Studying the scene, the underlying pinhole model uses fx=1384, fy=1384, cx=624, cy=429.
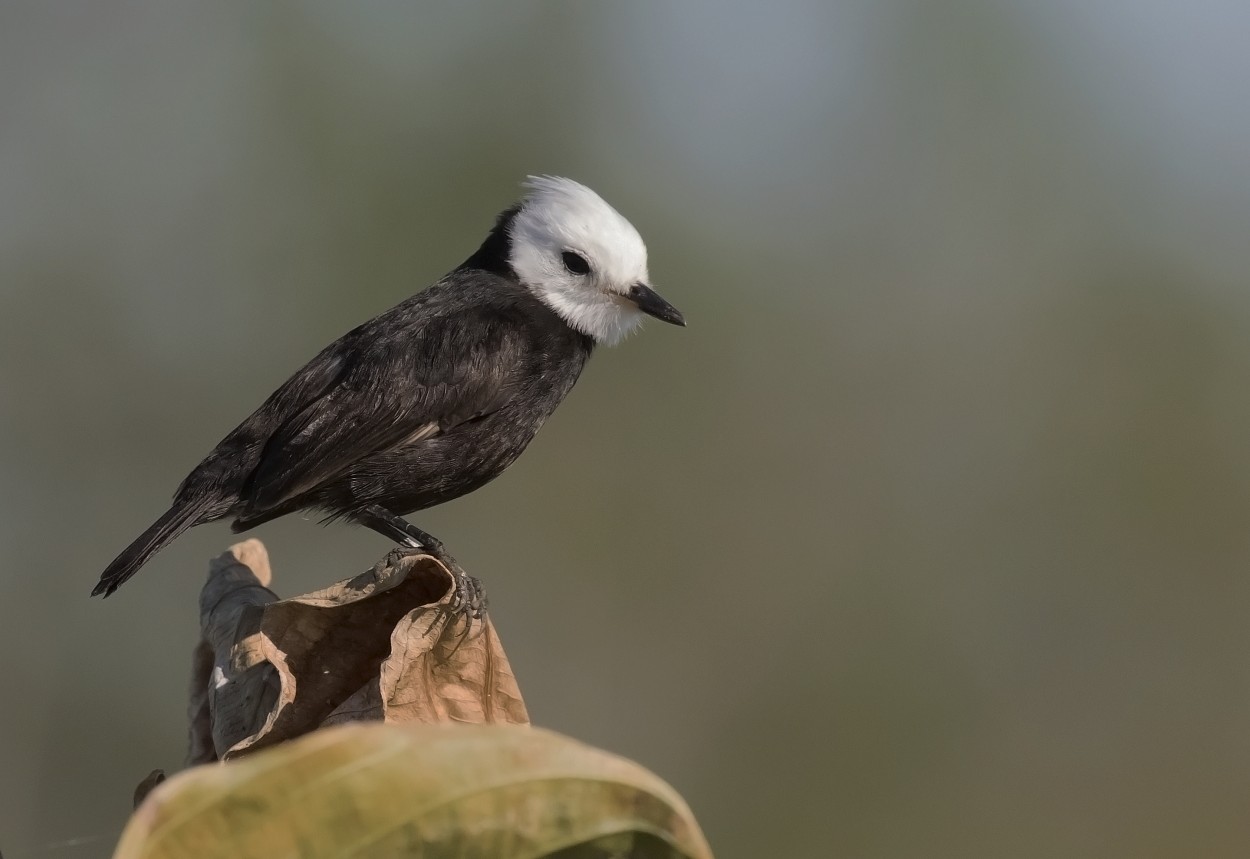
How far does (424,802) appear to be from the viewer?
1.38 m

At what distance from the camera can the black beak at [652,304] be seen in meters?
5.21

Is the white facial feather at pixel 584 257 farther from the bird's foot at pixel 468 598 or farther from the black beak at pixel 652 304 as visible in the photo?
the bird's foot at pixel 468 598

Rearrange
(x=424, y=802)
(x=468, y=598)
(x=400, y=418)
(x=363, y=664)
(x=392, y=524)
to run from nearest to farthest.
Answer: (x=424, y=802) < (x=363, y=664) < (x=468, y=598) < (x=400, y=418) < (x=392, y=524)

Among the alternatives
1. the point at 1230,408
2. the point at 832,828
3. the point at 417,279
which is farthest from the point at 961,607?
the point at 417,279

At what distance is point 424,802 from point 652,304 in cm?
397

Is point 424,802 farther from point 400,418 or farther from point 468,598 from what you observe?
point 400,418

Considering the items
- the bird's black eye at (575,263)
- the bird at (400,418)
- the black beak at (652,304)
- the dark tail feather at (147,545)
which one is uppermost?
the bird's black eye at (575,263)

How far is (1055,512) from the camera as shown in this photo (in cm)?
1089

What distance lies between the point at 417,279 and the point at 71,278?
2.47 m

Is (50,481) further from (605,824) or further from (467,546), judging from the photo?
(605,824)

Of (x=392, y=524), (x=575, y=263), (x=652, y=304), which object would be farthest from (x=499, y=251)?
(x=392, y=524)

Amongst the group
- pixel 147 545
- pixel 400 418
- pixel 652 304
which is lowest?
pixel 147 545

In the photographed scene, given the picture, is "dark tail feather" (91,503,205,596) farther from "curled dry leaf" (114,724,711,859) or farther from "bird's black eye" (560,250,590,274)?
"curled dry leaf" (114,724,711,859)

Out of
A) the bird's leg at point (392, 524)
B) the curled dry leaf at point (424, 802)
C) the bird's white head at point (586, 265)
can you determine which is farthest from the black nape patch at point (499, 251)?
the curled dry leaf at point (424, 802)
